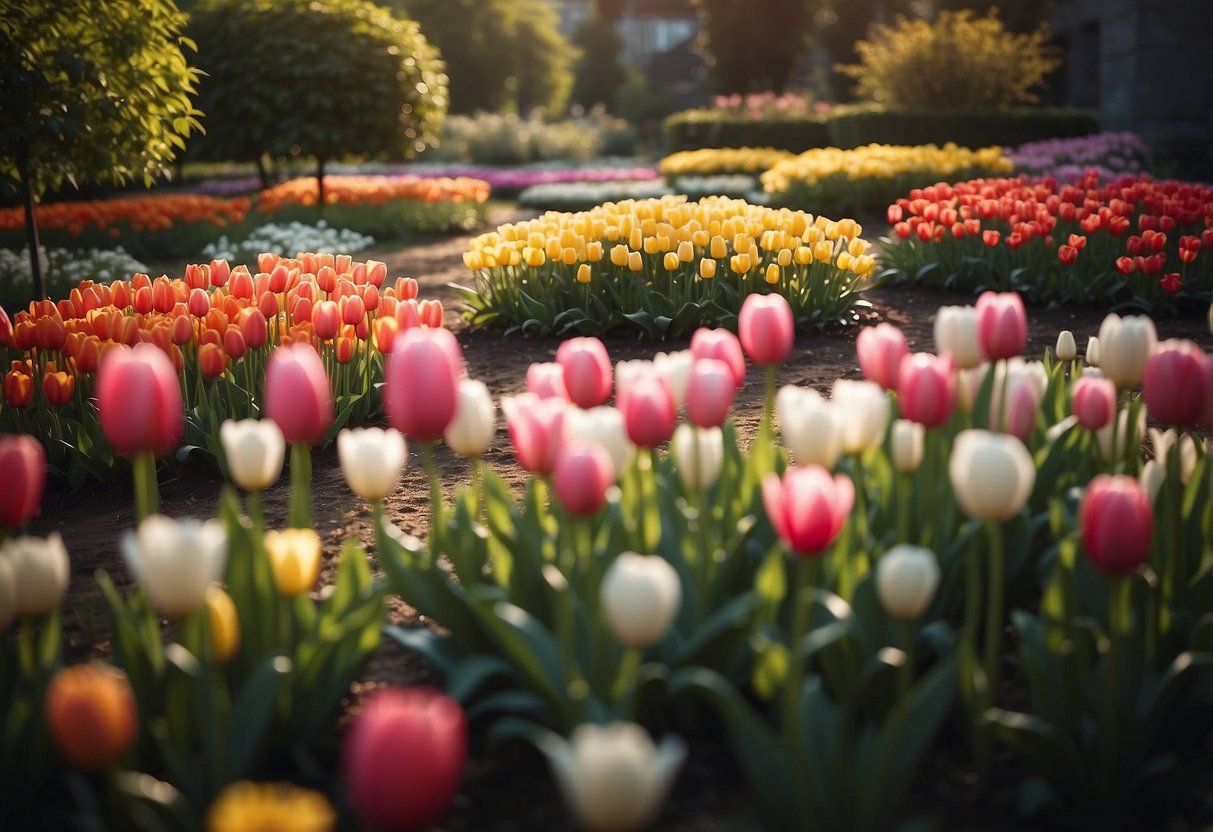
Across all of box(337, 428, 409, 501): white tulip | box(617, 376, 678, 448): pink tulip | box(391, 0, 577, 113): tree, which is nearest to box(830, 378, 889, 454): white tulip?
box(617, 376, 678, 448): pink tulip

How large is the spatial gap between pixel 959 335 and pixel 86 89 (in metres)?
6.15

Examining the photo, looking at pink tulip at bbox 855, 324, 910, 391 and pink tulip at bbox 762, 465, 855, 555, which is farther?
pink tulip at bbox 855, 324, 910, 391

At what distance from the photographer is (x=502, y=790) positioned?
195cm

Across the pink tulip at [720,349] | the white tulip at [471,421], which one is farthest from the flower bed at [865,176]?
the white tulip at [471,421]

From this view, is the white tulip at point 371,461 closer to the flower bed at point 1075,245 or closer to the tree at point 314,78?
the flower bed at point 1075,245

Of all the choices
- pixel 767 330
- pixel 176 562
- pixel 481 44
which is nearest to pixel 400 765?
pixel 176 562

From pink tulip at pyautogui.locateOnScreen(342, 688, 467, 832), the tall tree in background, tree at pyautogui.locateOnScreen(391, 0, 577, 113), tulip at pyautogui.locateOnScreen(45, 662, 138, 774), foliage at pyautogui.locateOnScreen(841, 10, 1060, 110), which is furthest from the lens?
tree at pyautogui.locateOnScreen(391, 0, 577, 113)

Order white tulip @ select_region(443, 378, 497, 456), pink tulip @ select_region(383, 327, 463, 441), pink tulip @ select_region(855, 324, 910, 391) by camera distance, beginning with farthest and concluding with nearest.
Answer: pink tulip @ select_region(855, 324, 910, 391)
white tulip @ select_region(443, 378, 497, 456)
pink tulip @ select_region(383, 327, 463, 441)

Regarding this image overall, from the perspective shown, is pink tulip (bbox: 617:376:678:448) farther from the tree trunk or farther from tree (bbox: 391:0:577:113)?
tree (bbox: 391:0:577:113)

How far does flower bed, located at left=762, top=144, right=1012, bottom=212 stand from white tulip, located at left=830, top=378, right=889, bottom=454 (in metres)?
10.5

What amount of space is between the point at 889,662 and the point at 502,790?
720 mm

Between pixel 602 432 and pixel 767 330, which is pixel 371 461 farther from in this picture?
pixel 767 330

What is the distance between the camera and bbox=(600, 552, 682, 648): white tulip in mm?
1477

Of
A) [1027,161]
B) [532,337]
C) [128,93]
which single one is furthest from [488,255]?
[1027,161]
